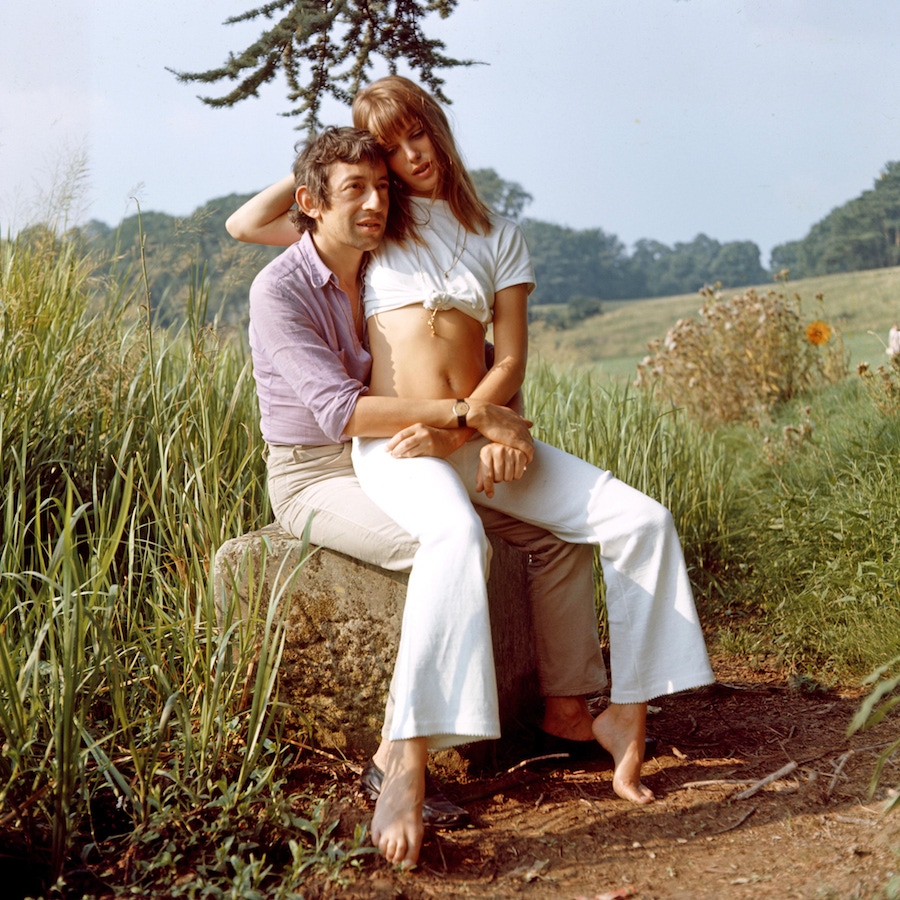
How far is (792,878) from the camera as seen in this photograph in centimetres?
194

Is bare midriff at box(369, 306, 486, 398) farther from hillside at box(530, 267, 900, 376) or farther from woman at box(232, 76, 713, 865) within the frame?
hillside at box(530, 267, 900, 376)

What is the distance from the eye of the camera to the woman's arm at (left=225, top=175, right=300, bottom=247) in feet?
8.55

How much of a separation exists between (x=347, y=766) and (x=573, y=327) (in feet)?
51.5

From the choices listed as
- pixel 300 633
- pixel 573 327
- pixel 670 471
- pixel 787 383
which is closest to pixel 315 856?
pixel 300 633

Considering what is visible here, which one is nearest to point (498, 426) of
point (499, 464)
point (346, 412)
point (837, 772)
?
point (499, 464)

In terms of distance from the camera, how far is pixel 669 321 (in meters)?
16.9

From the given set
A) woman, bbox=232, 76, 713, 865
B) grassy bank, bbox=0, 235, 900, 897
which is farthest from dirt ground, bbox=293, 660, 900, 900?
grassy bank, bbox=0, 235, 900, 897

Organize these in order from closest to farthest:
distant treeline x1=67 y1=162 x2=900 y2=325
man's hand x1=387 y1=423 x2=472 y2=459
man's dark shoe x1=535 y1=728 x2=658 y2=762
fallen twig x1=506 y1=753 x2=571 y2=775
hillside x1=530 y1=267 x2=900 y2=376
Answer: man's hand x1=387 y1=423 x2=472 y2=459, fallen twig x1=506 y1=753 x2=571 y2=775, man's dark shoe x1=535 y1=728 x2=658 y2=762, distant treeline x1=67 y1=162 x2=900 y2=325, hillside x1=530 y1=267 x2=900 y2=376

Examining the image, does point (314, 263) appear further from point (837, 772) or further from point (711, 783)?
point (837, 772)

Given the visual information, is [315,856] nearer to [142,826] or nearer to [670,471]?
[142,826]

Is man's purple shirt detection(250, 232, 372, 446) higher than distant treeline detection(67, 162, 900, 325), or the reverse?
distant treeline detection(67, 162, 900, 325)

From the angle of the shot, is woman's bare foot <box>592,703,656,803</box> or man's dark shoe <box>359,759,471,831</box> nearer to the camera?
man's dark shoe <box>359,759,471,831</box>

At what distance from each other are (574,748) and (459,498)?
33.2 inches

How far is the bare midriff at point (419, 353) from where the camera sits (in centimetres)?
249
